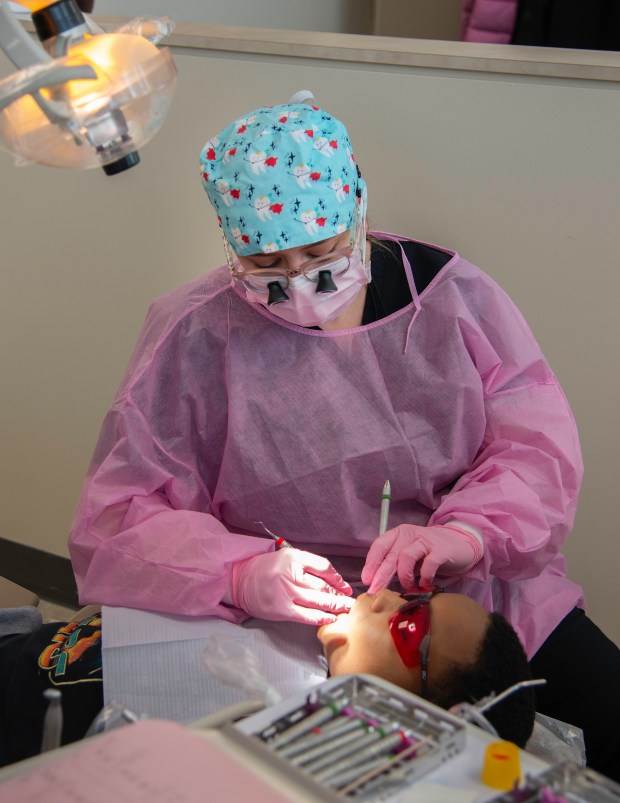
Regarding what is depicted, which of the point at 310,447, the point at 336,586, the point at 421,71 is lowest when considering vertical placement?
the point at 336,586

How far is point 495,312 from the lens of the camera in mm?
1740

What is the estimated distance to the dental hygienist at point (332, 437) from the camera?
1.56m

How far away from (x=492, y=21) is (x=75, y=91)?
1.46 m

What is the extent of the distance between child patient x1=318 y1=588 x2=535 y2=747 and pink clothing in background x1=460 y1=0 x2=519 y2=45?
53.3 inches

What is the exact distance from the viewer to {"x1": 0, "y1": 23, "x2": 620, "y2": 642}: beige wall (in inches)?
73.2

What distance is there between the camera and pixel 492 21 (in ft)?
6.99

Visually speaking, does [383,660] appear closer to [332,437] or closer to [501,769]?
[332,437]

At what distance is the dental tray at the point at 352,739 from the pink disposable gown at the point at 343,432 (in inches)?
26.1

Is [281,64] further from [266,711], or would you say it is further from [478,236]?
[266,711]

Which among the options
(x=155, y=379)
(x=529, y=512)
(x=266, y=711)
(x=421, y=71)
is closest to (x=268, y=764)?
(x=266, y=711)

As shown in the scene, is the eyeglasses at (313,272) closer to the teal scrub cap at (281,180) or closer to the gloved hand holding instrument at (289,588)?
the teal scrub cap at (281,180)

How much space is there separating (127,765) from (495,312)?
1.15 m

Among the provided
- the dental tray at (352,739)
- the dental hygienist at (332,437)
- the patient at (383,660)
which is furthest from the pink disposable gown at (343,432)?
the dental tray at (352,739)

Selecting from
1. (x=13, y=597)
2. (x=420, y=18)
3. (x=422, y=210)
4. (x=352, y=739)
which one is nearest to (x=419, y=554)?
(x=352, y=739)
